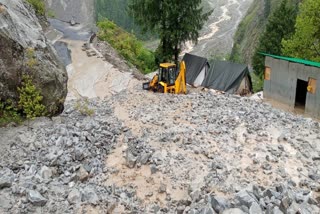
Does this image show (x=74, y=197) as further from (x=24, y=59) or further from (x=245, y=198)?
(x=24, y=59)

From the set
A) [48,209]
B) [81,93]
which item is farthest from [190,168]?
[81,93]

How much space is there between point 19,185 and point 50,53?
6097mm

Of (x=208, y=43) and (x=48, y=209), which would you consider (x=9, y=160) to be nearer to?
(x=48, y=209)

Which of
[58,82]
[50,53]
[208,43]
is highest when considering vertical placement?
[50,53]

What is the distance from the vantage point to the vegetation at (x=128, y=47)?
31.0 m

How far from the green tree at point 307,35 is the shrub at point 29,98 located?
18.2 meters

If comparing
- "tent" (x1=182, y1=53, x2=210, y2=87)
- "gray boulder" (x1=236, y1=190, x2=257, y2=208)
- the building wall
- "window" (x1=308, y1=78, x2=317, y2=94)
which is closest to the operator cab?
the building wall

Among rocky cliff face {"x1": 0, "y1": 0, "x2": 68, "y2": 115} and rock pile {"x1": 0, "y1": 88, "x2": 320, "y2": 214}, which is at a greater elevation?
rocky cliff face {"x1": 0, "y1": 0, "x2": 68, "y2": 115}

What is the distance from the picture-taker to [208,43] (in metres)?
80.1

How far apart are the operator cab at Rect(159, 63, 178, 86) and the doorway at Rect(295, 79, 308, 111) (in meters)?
7.15

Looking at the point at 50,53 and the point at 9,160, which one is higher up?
the point at 50,53

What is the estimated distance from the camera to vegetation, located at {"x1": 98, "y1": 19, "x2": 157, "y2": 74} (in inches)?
1220

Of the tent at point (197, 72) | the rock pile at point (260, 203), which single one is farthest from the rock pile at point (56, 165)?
the tent at point (197, 72)

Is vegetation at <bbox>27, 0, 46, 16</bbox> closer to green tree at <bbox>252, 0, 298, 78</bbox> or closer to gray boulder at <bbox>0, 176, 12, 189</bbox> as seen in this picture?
green tree at <bbox>252, 0, 298, 78</bbox>
